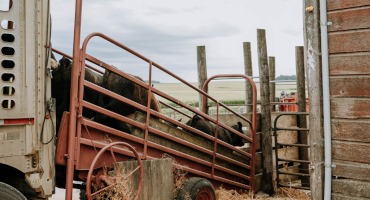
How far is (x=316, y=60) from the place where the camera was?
14.9 ft

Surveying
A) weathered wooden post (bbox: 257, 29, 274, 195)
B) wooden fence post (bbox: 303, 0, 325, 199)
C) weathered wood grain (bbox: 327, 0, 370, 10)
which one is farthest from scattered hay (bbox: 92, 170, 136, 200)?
weathered wooden post (bbox: 257, 29, 274, 195)

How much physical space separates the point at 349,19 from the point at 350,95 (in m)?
0.69

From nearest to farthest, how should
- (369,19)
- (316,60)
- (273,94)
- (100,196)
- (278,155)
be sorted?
1. (369,19)
2. (316,60)
3. (100,196)
4. (278,155)
5. (273,94)

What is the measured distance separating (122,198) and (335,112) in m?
2.40

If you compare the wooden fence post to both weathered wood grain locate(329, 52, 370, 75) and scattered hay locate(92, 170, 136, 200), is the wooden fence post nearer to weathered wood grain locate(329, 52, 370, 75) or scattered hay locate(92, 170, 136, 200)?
weathered wood grain locate(329, 52, 370, 75)

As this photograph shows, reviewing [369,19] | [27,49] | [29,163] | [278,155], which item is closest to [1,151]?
[29,163]

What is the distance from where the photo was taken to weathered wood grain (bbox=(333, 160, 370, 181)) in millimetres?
4216

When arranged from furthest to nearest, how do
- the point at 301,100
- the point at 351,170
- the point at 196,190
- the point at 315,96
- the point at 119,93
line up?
the point at 301,100 → the point at 119,93 → the point at 196,190 → the point at 315,96 → the point at 351,170

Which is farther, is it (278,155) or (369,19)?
(278,155)

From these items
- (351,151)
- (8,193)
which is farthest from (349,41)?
(8,193)

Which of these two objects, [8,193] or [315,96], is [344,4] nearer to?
[315,96]

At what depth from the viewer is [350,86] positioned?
430 centimetres

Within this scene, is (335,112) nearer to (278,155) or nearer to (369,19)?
(369,19)

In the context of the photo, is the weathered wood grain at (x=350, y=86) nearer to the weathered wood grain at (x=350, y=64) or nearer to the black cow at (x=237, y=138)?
the weathered wood grain at (x=350, y=64)
